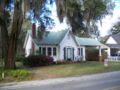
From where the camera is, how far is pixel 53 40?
47.0 metres

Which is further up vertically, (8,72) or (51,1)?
(51,1)

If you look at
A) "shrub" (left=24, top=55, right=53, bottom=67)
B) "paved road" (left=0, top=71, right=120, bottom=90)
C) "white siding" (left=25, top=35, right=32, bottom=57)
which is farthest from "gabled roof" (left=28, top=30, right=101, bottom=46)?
"paved road" (left=0, top=71, right=120, bottom=90)

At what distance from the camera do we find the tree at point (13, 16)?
25042mm

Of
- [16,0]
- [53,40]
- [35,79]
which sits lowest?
[35,79]

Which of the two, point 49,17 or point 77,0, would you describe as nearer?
point 77,0

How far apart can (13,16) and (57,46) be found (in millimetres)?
19439

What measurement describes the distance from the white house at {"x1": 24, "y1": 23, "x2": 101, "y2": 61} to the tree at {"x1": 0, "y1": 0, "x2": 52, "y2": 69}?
48.2 ft

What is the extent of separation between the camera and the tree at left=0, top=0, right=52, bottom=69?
2504 centimetres

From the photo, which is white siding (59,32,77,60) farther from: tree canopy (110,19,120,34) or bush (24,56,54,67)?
tree canopy (110,19,120,34)

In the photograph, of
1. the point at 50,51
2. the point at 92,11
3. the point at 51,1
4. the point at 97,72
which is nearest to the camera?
the point at 51,1

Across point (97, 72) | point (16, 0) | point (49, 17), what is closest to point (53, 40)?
point (49, 17)

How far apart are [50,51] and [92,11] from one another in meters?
15.1

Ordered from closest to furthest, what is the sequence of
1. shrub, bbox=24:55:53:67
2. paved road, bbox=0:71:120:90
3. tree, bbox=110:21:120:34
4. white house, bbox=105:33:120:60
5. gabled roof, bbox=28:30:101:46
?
1. paved road, bbox=0:71:120:90
2. shrub, bbox=24:55:53:67
3. gabled roof, bbox=28:30:101:46
4. white house, bbox=105:33:120:60
5. tree, bbox=110:21:120:34

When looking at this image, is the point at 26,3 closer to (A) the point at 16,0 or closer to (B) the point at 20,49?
(A) the point at 16,0
